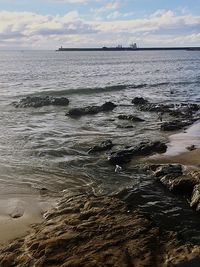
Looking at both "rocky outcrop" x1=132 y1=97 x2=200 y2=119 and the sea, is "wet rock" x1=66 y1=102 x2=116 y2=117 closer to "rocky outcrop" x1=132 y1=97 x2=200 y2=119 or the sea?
the sea

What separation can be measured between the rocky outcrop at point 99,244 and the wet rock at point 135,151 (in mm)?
5885

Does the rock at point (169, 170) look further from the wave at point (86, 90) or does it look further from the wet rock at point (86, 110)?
the wave at point (86, 90)

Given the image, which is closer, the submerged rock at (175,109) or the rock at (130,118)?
the rock at (130,118)

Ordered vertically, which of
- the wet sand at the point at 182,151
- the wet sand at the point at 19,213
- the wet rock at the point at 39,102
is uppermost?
the wet sand at the point at 19,213

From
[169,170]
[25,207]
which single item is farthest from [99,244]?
[169,170]

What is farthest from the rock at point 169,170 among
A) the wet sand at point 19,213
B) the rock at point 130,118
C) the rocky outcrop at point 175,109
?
the rocky outcrop at point 175,109

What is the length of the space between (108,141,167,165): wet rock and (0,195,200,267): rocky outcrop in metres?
5.89

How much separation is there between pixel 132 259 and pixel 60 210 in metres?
3.23

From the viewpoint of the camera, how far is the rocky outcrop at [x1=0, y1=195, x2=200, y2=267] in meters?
7.10

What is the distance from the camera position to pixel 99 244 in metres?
7.61

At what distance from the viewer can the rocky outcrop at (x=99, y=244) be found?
23.3 feet

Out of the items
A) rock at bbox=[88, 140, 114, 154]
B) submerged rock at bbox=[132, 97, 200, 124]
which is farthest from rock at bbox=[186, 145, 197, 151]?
submerged rock at bbox=[132, 97, 200, 124]

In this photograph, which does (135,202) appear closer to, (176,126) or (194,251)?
(194,251)

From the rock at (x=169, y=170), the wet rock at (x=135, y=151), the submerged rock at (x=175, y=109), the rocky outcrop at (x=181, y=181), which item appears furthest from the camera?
the submerged rock at (x=175, y=109)
